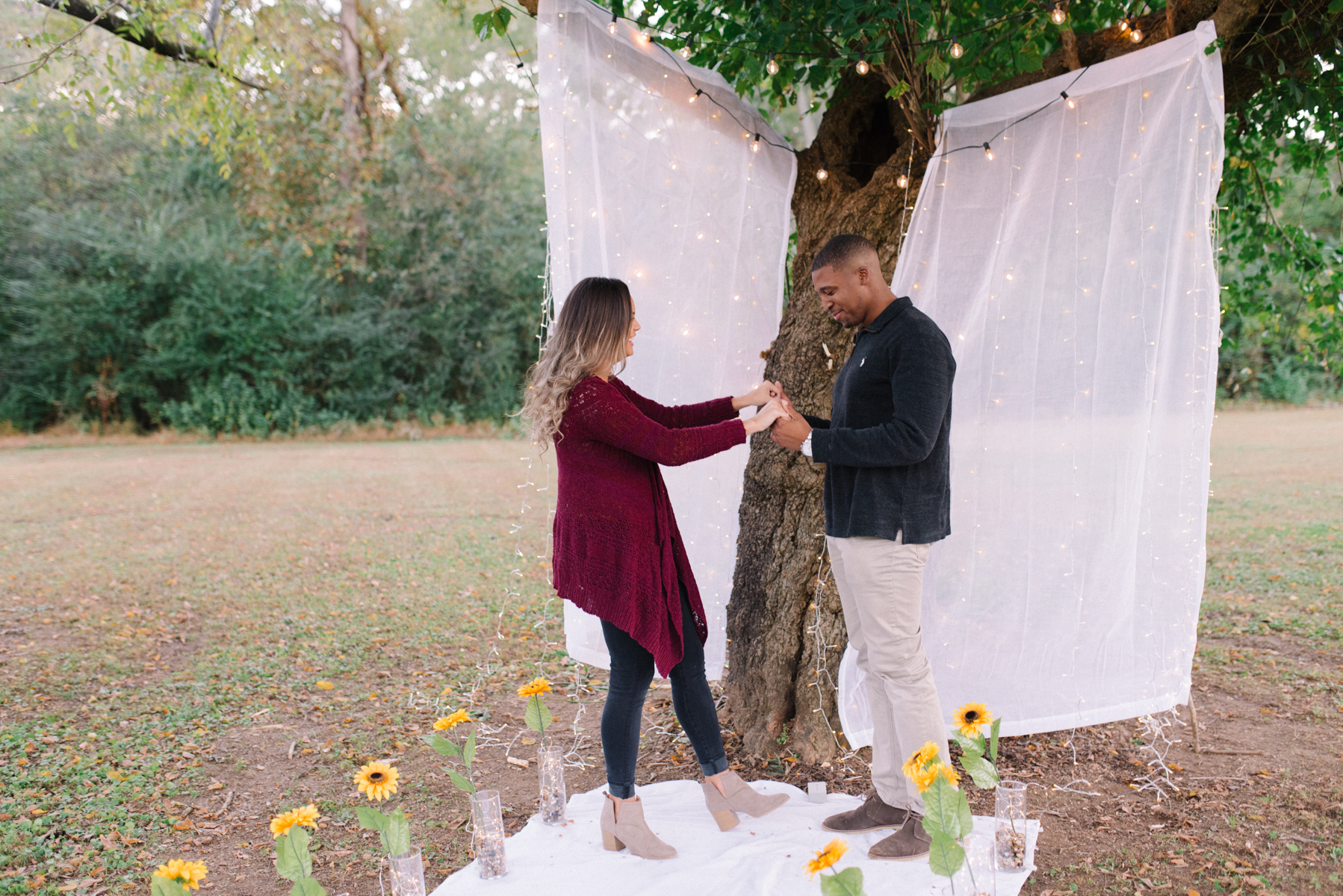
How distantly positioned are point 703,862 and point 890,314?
157 cm

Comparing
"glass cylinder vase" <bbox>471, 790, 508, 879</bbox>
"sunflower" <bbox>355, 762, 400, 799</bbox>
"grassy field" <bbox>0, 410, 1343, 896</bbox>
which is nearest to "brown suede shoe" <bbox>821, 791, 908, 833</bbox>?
"grassy field" <bbox>0, 410, 1343, 896</bbox>

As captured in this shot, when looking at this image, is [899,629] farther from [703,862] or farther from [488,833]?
[488,833]

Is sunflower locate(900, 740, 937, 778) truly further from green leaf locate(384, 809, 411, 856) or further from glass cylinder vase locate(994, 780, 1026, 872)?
green leaf locate(384, 809, 411, 856)

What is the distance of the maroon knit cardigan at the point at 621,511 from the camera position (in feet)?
7.29

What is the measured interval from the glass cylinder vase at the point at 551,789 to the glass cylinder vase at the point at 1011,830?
4.14 feet

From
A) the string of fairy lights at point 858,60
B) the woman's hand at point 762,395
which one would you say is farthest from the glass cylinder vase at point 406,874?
the string of fairy lights at point 858,60

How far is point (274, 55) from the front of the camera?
5.24m

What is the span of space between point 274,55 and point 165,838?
4.52m

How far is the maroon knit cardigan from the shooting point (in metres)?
2.22

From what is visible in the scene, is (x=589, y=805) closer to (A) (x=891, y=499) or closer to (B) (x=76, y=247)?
(A) (x=891, y=499)

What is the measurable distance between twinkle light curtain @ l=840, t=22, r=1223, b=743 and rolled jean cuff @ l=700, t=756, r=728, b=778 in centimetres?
55

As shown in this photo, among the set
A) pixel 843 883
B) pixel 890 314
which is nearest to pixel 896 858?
pixel 843 883

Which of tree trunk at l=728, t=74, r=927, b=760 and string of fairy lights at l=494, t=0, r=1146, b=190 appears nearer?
string of fairy lights at l=494, t=0, r=1146, b=190

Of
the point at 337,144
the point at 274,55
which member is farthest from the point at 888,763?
the point at 337,144
